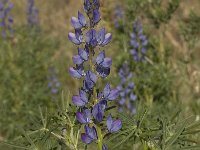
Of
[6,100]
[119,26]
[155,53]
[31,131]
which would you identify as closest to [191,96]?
[155,53]

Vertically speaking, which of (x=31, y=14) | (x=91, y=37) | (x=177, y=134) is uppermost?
(x=31, y=14)

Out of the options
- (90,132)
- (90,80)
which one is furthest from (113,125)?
(90,80)

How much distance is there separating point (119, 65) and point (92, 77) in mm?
3120

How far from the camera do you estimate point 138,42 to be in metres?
5.33

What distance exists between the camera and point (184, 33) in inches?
216

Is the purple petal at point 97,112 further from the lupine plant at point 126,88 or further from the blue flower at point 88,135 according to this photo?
the lupine plant at point 126,88

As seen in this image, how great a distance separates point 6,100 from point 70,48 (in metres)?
3.00

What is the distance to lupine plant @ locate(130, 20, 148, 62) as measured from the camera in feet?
17.3

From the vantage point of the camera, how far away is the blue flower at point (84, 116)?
7.39 ft

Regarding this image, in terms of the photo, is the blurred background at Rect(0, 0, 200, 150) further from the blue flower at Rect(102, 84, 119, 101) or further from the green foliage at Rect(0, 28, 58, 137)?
the blue flower at Rect(102, 84, 119, 101)

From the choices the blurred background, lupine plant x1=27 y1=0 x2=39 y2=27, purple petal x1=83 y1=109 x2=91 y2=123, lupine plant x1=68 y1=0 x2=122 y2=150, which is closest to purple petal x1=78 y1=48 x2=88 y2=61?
lupine plant x1=68 y1=0 x2=122 y2=150

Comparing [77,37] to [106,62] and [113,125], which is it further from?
[113,125]

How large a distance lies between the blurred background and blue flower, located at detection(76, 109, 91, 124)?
1.54 meters

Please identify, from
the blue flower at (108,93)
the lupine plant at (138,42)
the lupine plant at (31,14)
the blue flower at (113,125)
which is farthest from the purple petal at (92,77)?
the lupine plant at (31,14)
